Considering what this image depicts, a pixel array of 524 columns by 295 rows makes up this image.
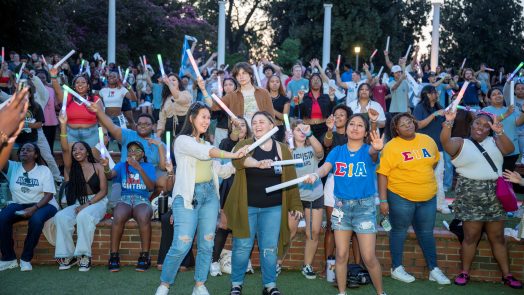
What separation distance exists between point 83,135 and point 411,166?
4704mm

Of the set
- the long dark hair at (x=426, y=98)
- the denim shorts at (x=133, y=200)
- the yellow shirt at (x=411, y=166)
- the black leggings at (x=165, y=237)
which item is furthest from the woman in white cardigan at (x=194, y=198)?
the long dark hair at (x=426, y=98)

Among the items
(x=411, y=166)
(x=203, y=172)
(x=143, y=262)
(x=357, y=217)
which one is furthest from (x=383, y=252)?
(x=143, y=262)

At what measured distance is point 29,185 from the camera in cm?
728

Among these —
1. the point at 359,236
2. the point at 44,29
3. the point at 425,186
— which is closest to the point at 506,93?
the point at 425,186

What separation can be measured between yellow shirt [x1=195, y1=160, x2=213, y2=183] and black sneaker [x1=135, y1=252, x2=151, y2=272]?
1.59 m

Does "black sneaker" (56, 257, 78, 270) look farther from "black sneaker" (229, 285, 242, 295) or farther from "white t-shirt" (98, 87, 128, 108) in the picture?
"white t-shirt" (98, 87, 128, 108)

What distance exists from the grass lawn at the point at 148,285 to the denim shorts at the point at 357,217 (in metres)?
0.95

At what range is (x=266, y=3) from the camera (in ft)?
148

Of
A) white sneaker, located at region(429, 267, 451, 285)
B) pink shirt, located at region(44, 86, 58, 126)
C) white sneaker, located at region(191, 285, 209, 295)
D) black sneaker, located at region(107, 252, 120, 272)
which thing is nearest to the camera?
white sneaker, located at region(191, 285, 209, 295)

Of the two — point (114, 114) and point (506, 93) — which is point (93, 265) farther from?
point (506, 93)

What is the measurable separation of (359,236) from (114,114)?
6063mm

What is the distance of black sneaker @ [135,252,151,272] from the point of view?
701 cm

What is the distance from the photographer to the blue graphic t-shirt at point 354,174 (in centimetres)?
585

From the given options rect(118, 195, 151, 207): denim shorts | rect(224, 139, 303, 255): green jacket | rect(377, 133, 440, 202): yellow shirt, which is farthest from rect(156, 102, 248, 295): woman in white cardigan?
rect(377, 133, 440, 202): yellow shirt
